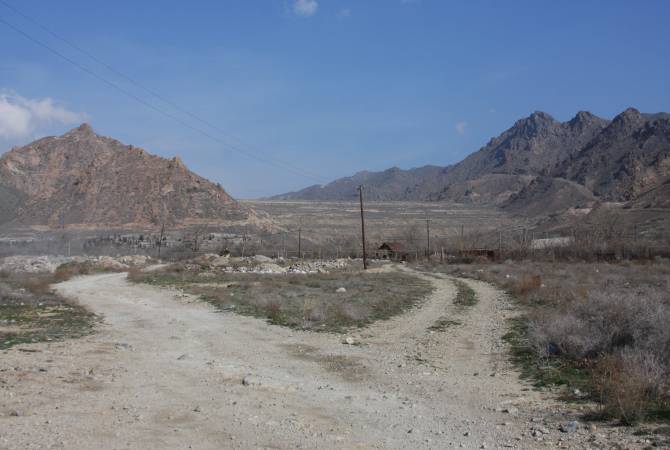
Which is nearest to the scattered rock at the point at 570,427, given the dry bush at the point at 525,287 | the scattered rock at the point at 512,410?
the scattered rock at the point at 512,410

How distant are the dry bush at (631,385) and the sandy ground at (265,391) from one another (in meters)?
0.91

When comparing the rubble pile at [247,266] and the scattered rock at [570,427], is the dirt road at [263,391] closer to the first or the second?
the scattered rock at [570,427]

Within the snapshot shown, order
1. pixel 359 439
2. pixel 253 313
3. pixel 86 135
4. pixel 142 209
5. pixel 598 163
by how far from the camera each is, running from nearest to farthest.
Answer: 1. pixel 359 439
2. pixel 253 313
3. pixel 142 209
4. pixel 86 135
5. pixel 598 163

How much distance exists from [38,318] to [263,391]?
1073 centimetres

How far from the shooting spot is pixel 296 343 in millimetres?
13938

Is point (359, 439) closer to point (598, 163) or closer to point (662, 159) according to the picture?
point (662, 159)

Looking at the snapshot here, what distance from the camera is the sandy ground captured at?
22.5 ft

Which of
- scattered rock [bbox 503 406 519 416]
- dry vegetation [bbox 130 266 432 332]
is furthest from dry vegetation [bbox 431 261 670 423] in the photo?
dry vegetation [bbox 130 266 432 332]

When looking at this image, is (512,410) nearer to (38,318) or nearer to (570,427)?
(570,427)

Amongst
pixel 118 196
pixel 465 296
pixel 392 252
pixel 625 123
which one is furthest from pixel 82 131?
pixel 625 123

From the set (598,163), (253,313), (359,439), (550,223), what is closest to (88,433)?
(359,439)

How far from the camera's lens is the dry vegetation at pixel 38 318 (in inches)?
539

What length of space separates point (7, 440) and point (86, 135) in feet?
415

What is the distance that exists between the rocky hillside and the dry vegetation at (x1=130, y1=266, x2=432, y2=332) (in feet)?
193
